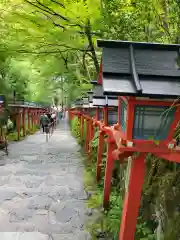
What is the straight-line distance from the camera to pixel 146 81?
3.31 metres

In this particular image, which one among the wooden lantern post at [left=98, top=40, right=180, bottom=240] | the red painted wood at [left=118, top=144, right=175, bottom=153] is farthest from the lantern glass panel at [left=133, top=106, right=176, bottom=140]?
the red painted wood at [left=118, top=144, right=175, bottom=153]

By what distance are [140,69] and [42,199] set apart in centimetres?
594

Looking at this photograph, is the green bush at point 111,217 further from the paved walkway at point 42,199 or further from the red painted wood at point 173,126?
the red painted wood at point 173,126

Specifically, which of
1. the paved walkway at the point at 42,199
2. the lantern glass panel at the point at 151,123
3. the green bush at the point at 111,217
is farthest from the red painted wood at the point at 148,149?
the paved walkway at the point at 42,199

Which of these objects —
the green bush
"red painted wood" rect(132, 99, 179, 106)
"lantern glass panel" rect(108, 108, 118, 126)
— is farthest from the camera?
"lantern glass panel" rect(108, 108, 118, 126)

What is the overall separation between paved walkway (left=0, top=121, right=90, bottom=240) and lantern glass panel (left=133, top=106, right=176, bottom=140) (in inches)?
131

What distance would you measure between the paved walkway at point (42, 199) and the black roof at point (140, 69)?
12.9ft

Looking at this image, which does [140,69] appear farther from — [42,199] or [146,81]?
[42,199]

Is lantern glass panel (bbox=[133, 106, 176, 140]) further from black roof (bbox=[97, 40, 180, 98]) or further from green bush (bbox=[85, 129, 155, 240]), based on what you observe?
green bush (bbox=[85, 129, 155, 240])

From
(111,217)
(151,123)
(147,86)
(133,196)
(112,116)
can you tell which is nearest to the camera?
(147,86)

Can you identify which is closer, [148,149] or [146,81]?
[146,81]

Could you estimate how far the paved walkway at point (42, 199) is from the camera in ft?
20.8

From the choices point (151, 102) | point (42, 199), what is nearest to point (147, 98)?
point (151, 102)

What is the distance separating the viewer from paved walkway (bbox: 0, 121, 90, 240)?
20.8 feet
